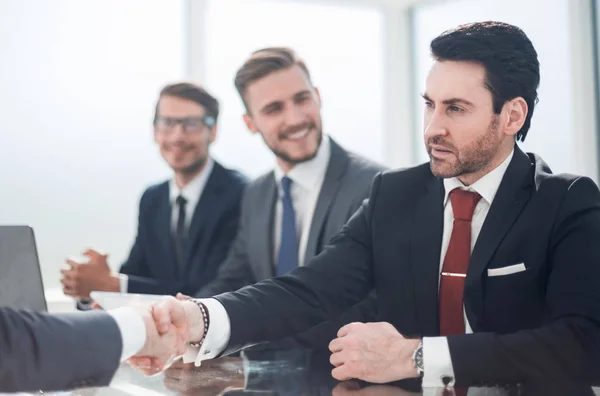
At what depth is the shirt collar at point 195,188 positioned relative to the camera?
164 inches

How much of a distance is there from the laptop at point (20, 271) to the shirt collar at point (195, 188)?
6.34 ft

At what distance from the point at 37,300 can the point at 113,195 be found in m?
3.10

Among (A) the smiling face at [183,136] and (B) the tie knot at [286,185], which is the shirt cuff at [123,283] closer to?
(A) the smiling face at [183,136]

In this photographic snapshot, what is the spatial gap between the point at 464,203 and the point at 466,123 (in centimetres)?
25

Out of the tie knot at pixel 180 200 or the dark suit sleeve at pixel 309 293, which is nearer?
the dark suit sleeve at pixel 309 293

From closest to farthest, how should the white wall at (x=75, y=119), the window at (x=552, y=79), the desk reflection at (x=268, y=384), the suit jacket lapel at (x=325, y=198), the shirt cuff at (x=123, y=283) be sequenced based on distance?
the desk reflection at (x=268, y=384) → the suit jacket lapel at (x=325, y=198) → the shirt cuff at (x=123, y=283) → the window at (x=552, y=79) → the white wall at (x=75, y=119)

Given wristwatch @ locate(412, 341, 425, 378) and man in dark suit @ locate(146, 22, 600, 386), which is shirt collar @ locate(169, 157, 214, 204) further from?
wristwatch @ locate(412, 341, 425, 378)

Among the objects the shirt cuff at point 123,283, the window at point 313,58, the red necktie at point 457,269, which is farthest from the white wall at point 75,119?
the red necktie at point 457,269

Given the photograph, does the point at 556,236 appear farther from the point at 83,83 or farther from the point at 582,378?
the point at 83,83

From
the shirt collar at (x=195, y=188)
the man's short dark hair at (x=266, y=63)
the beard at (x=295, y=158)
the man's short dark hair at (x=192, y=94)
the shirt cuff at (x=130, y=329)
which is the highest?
the man's short dark hair at (x=266, y=63)

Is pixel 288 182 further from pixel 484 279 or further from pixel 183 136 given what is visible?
pixel 484 279

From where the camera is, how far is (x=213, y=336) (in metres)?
2.28

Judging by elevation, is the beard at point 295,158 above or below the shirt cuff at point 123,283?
above

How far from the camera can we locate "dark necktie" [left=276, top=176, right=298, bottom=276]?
11.2 ft
